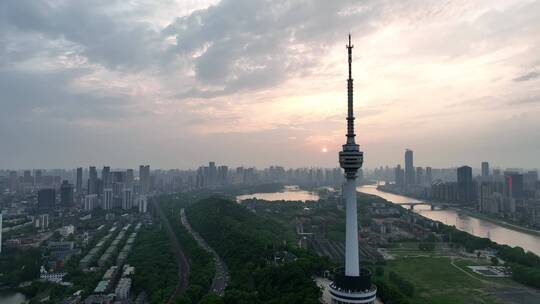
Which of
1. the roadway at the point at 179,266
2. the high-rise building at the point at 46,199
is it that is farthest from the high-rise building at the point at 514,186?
the high-rise building at the point at 46,199

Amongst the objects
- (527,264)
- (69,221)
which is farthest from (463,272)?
(69,221)

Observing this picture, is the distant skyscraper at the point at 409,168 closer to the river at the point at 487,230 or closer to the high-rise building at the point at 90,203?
the river at the point at 487,230

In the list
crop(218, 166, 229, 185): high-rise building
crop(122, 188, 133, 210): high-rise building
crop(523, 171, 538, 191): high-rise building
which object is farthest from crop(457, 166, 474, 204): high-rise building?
crop(218, 166, 229, 185): high-rise building

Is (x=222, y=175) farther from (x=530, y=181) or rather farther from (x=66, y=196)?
(x=530, y=181)

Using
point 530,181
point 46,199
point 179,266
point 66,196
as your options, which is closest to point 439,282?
point 179,266

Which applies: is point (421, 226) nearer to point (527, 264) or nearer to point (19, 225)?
point (527, 264)

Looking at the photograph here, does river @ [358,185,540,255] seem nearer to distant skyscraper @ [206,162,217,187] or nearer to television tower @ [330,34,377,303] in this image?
television tower @ [330,34,377,303]
